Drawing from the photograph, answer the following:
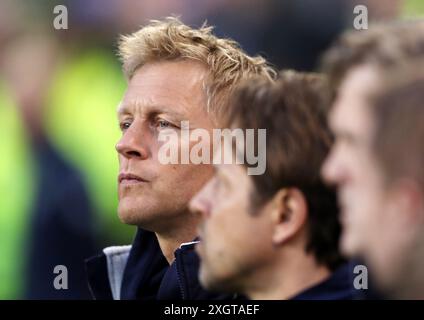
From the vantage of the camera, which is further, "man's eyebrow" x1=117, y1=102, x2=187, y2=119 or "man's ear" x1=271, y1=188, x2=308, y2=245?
"man's eyebrow" x1=117, y1=102, x2=187, y2=119

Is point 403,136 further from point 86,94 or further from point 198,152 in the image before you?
point 86,94

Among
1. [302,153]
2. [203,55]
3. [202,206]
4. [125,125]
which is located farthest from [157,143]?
[302,153]

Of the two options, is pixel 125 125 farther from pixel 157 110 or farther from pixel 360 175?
pixel 360 175

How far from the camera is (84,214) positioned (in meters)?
2.71

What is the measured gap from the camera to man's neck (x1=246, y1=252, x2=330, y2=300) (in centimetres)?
130

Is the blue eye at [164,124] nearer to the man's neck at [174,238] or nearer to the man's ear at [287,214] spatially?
the man's neck at [174,238]

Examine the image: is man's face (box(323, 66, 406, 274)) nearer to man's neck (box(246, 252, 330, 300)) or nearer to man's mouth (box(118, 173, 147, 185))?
man's neck (box(246, 252, 330, 300))

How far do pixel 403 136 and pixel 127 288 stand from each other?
1048 millimetres

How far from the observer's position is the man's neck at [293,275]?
4.28 ft

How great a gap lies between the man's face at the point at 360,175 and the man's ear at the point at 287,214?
12 cm

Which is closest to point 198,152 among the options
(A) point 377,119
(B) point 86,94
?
(A) point 377,119

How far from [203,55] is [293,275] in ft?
2.48

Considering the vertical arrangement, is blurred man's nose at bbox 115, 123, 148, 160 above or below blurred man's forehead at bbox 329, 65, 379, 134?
above

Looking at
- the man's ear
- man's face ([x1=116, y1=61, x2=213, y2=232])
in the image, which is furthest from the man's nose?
man's face ([x1=116, y1=61, x2=213, y2=232])
